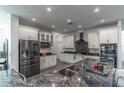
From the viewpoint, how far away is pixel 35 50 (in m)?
3.89

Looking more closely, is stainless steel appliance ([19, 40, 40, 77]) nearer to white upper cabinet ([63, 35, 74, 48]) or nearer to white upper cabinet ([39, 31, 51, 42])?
white upper cabinet ([39, 31, 51, 42])

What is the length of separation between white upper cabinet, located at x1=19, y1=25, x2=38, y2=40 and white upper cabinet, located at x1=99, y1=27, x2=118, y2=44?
120 inches

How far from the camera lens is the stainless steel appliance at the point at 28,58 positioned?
328cm

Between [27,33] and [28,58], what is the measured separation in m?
1.01

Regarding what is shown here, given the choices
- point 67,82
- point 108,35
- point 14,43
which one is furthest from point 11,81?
point 108,35

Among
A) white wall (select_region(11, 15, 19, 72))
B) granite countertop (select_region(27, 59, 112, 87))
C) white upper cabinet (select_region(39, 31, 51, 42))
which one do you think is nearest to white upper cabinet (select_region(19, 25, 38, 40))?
white wall (select_region(11, 15, 19, 72))

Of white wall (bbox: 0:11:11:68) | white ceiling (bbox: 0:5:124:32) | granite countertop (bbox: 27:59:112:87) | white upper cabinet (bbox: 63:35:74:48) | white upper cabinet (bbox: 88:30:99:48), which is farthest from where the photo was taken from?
white upper cabinet (bbox: 63:35:74:48)

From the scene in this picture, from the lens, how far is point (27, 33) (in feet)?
12.2

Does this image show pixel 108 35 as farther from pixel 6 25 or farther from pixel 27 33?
pixel 6 25

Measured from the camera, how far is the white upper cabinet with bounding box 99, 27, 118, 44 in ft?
12.4

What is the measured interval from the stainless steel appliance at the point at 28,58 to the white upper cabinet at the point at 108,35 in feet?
9.87

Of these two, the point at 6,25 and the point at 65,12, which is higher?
the point at 65,12

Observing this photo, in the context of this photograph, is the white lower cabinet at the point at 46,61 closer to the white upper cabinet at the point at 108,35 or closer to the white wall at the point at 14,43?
the white wall at the point at 14,43
